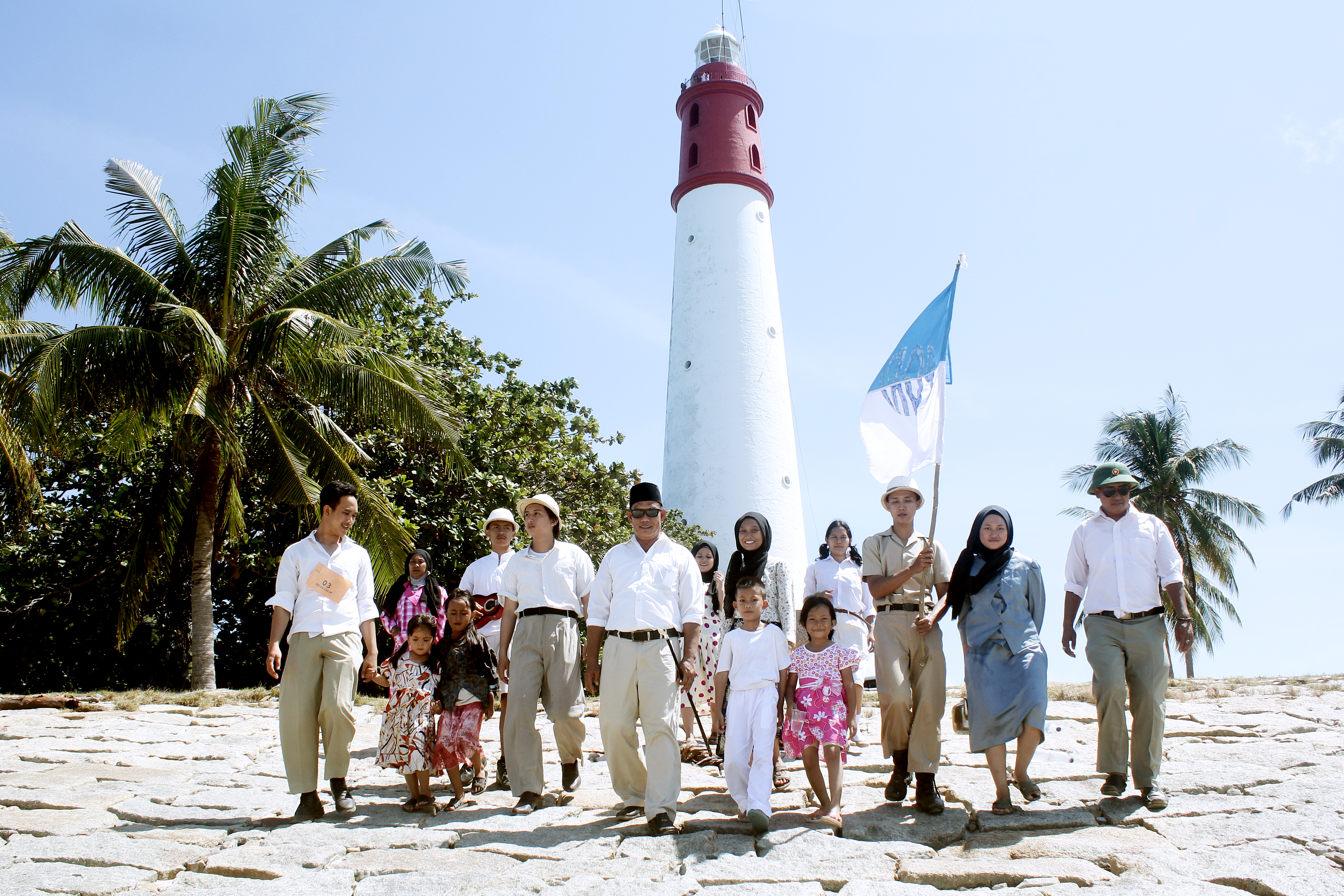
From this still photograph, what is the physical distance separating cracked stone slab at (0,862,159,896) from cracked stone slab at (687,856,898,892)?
2.36m

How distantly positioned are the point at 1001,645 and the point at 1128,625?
2.48 feet

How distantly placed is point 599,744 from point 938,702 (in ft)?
11.5

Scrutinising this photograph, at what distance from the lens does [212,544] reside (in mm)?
12227

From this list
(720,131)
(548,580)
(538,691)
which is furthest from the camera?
(720,131)

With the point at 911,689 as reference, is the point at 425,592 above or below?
above

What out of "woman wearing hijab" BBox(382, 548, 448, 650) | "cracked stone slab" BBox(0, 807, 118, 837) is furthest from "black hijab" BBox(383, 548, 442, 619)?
"cracked stone slab" BBox(0, 807, 118, 837)

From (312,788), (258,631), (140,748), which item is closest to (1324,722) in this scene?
(312,788)

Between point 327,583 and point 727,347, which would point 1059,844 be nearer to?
point 327,583

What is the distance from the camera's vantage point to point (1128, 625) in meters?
5.13

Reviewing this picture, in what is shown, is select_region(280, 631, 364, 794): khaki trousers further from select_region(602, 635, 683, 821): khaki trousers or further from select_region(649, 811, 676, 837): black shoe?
select_region(649, 811, 676, 837): black shoe

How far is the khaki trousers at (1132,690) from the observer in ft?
16.2

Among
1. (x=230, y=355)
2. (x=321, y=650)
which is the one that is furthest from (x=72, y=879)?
(x=230, y=355)

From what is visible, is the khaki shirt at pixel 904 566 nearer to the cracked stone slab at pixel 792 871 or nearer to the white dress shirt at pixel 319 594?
the cracked stone slab at pixel 792 871

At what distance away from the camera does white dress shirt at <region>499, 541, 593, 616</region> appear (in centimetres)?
550
